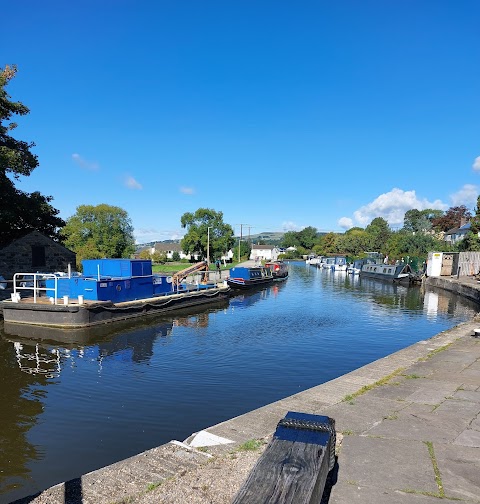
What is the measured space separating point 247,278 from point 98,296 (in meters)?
21.9

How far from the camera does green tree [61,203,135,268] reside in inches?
2753

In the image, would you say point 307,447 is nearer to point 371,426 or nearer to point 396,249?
point 371,426

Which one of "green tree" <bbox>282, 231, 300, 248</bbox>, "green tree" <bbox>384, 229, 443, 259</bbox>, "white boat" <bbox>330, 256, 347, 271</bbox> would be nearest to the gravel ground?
"green tree" <bbox>384, 229, 443, 259</bbox>

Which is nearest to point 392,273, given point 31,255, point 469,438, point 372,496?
point 31,255

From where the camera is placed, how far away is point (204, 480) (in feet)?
13.5

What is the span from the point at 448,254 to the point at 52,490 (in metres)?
49.7

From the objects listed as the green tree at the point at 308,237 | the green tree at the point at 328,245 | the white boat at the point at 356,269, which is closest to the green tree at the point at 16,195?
the white boat at the point at 356,269

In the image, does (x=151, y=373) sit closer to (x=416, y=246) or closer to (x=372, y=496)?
(x=372, y=496)

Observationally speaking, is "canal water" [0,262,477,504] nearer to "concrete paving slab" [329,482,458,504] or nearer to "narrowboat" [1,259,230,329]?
"narrowboat" [1,259,230,329]

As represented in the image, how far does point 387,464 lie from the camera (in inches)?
173

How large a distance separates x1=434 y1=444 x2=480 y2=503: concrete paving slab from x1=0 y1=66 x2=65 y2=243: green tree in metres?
22.7

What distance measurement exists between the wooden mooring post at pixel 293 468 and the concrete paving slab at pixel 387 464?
94 centimetres

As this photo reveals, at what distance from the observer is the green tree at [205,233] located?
8138cm

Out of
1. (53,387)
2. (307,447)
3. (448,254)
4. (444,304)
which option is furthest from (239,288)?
(307,447)
